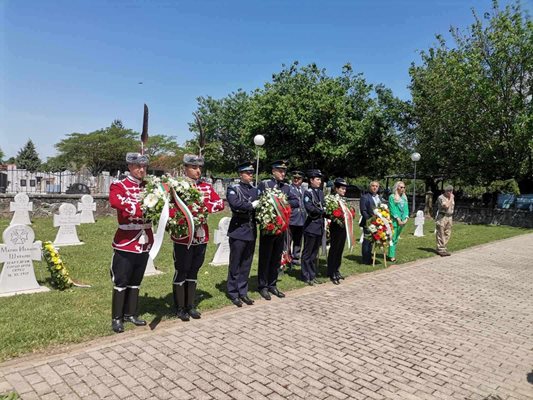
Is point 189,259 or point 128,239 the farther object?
point 189,259

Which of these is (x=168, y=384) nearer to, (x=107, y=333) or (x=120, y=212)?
(x=107, y=333)

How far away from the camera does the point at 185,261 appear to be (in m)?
5.56

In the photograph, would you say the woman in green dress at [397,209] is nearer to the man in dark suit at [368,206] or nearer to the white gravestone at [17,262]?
the man in dark suit at [368,206]

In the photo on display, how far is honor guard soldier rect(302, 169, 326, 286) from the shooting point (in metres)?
7.85

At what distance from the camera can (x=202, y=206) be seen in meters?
5.59

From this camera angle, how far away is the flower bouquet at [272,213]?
21.2 feet

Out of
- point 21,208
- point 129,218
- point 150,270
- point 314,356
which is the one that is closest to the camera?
point 314,356

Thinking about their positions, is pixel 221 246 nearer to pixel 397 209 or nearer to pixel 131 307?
pixel 131 307

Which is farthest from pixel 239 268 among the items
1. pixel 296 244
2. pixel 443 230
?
pixel 443 230

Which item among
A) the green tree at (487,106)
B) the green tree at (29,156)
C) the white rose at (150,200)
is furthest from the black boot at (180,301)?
the green tree at (29,156)

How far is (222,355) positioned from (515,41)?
25.5 m

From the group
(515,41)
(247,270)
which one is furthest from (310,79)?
(247,270)

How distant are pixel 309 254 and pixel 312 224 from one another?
A: 1.90ft

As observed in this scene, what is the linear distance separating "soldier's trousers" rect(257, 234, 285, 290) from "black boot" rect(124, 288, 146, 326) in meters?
2.27
